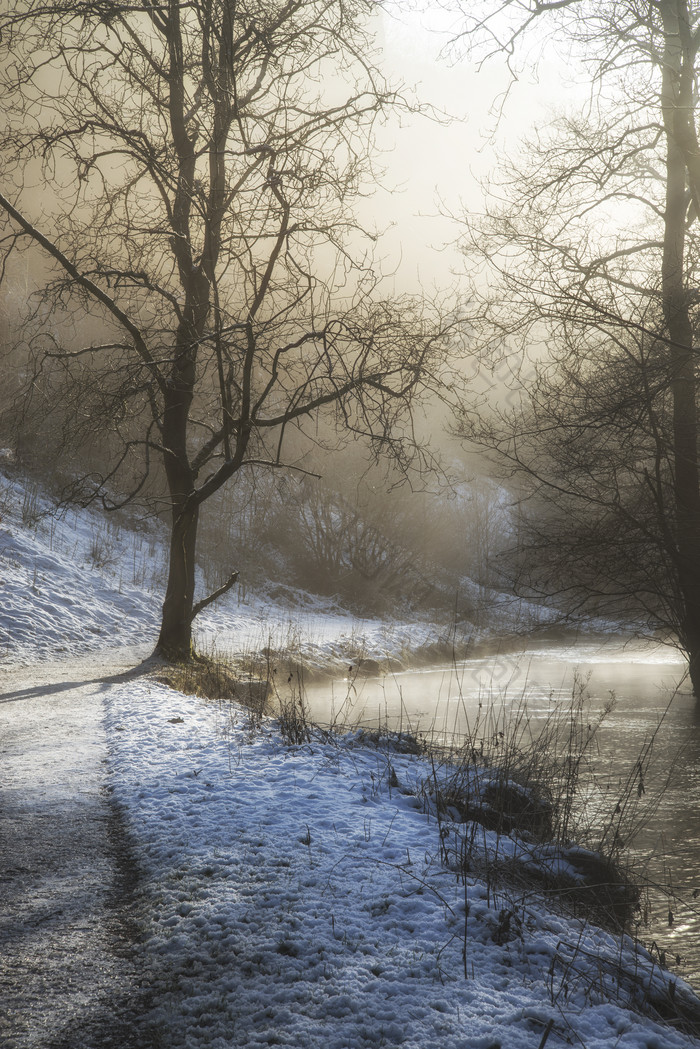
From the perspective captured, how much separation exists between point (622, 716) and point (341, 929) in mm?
7972

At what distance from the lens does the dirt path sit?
2.35 meters

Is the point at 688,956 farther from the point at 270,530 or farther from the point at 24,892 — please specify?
the point at 270,530

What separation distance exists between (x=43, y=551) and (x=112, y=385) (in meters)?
7.54

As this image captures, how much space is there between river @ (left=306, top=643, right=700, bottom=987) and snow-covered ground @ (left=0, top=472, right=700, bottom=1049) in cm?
96

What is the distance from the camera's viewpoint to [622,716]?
32.6ft

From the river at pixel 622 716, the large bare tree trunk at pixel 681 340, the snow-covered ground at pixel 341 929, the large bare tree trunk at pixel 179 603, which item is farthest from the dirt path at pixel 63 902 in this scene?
the large bare tree trunk at pixel 681 340

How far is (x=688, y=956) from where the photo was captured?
3719mm

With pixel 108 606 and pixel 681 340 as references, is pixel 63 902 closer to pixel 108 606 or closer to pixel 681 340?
pixel 681 340

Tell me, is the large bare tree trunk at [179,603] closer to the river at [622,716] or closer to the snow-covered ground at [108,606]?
the snow-covered ground at [108,606]

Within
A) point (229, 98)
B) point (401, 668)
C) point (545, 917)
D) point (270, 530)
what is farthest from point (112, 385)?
point (270, 530)

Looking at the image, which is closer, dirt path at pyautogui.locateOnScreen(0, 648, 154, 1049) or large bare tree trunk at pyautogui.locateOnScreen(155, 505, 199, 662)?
dirt path at pyautogui.locateOnScreen(0, 648, 154, 1049)

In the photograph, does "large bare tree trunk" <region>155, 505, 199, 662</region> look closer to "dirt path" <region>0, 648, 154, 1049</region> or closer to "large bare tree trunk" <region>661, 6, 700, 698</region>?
"dirt path" <region>0, 648, 154, 1049</region>

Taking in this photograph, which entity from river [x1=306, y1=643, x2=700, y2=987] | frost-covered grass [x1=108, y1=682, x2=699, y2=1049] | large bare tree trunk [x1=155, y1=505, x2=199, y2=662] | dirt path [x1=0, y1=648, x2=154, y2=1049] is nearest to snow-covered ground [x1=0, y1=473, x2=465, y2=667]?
large bare tree trunk [x1=155, y1=505, x2=199, y2=662]

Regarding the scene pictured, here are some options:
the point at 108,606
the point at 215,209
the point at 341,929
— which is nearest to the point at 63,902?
the point at 341,929
